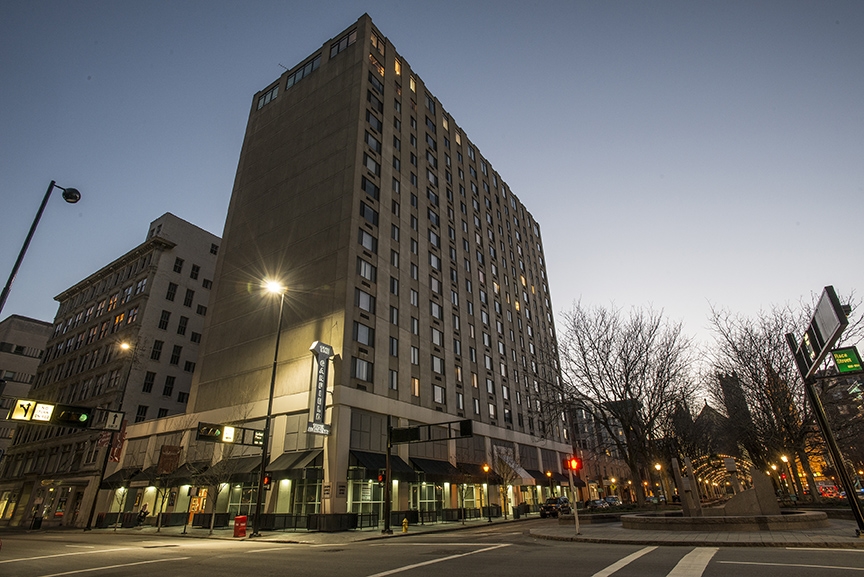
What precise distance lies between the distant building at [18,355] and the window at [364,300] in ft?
236

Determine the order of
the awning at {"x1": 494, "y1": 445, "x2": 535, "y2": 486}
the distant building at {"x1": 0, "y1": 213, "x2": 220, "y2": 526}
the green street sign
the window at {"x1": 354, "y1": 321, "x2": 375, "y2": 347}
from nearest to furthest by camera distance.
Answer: the green street sign → the window at {"x1": 354, "y1": 321, "x2": 375, "y2": 347} → the awning at {"x1": 494, "y1": 445, "x2": 535, "y2": 486} → the distant building at {"x1": 0, "y1": 213, "x2": 220, "y2": 526}

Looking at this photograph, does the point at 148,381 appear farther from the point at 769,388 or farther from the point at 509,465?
the point at 769,388

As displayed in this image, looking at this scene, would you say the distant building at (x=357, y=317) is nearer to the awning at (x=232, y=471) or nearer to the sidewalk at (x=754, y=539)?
the awning at (x=232, y=471)

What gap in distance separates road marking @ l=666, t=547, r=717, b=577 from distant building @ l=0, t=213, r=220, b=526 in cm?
5071

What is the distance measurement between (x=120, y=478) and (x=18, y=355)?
200ft

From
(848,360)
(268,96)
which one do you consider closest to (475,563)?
(848,360)

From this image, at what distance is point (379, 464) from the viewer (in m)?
32.2

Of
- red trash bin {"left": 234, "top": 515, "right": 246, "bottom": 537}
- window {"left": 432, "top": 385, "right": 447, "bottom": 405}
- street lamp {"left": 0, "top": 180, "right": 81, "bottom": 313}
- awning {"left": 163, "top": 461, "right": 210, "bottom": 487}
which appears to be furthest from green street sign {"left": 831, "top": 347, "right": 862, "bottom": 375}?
awning {"left": 163, "top": 461, "right": 210, "bottom": 487}

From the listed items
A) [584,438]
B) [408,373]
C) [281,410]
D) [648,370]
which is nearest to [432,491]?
[408,373]

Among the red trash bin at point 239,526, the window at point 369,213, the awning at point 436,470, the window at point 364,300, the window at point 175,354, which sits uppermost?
the window at point 369,213

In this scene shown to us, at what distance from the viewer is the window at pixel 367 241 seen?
3856 cm

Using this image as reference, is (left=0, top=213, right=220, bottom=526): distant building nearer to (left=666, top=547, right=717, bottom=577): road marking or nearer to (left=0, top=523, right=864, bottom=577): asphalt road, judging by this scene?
(left=0, top=523, right=864, bottom=577): asphalt road

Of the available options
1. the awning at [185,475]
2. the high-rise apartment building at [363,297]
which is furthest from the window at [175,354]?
the awning at [185,475]

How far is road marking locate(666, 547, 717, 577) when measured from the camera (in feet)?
30.2
